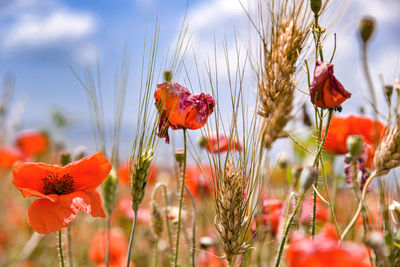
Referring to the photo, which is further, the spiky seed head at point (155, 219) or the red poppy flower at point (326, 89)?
the spiky seed head at point (155, 219)

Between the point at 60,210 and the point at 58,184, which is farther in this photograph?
the point at 58,184

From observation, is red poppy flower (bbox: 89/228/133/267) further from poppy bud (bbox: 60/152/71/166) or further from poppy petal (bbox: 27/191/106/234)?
poppy petal (bbox: 27/191/106/234)

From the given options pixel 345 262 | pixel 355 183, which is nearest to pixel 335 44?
pixel 355 183

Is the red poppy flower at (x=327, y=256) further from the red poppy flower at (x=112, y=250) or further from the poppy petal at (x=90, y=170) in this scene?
the red poppy flower at (x=112, y=250)

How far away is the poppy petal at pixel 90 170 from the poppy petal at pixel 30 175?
4cm

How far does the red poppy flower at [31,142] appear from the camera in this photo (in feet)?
11.2

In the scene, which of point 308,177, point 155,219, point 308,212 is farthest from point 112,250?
point 308,177

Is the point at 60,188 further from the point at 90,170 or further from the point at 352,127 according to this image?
the point at 352,127

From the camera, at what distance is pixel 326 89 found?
802 millimetres

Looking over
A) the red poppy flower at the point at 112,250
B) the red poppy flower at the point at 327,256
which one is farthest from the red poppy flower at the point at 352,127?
the red poppy flower at the point at 112,250

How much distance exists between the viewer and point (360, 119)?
142 cm

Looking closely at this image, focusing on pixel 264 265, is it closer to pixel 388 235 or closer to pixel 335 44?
pixel 388 235

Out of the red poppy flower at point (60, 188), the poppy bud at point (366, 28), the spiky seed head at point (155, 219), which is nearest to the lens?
the red poppy flower at point (60, 188)

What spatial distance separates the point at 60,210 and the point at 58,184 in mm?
136
